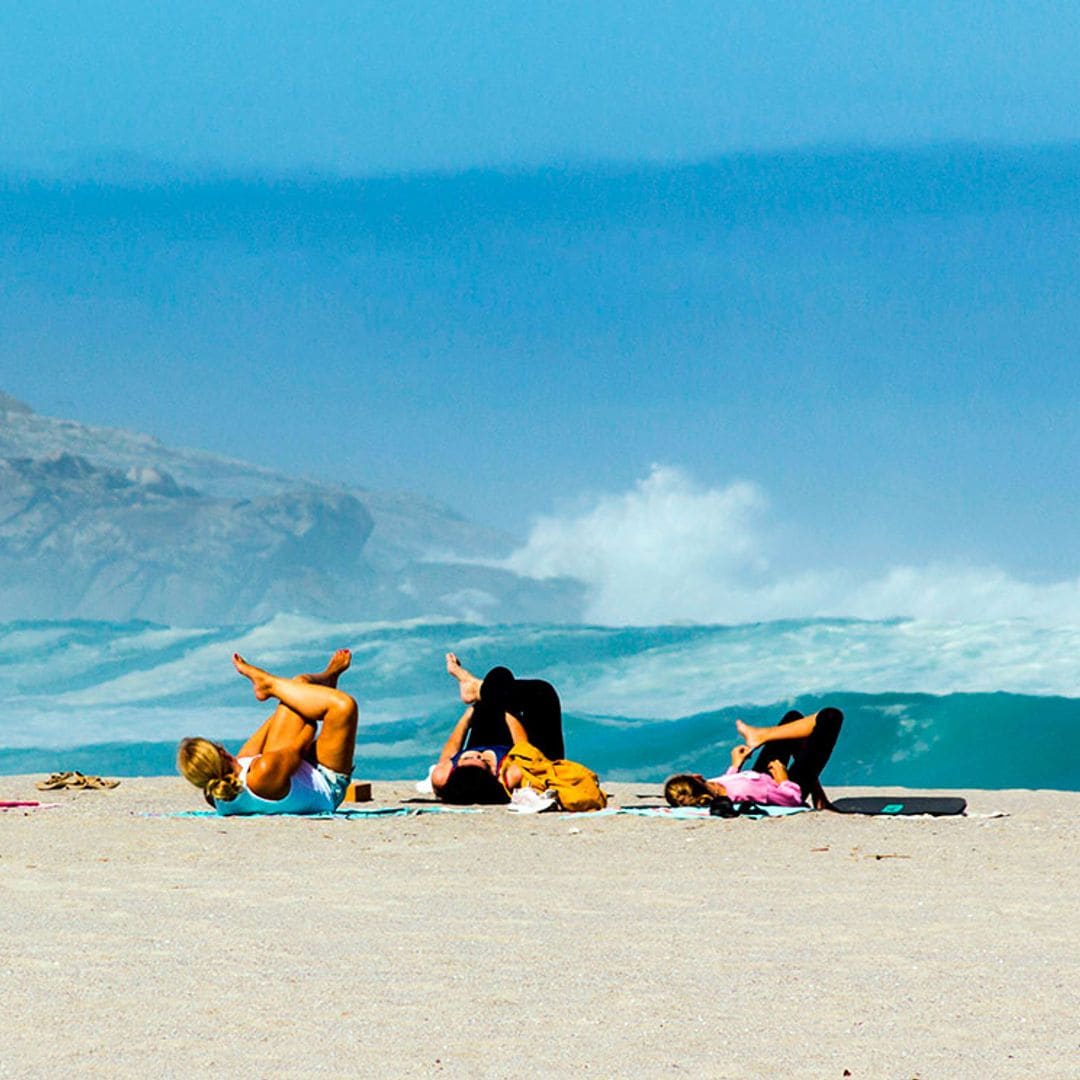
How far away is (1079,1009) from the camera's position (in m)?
6.38

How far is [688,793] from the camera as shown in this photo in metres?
14.0

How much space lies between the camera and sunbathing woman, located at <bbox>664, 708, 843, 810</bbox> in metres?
13.5

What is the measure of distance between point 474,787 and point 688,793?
1.66 meters

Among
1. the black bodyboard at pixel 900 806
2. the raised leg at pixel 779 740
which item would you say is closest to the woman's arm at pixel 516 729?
the raised leg at pixel 779 740

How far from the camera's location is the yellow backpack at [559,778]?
1380cm

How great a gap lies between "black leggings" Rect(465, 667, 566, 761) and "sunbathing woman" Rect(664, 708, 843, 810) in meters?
0.99

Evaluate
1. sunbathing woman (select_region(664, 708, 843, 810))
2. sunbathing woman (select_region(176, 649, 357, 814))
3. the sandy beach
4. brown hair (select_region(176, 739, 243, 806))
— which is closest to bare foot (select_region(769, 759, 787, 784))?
sunbathing woman (select_region(664, 708, 843, 810))

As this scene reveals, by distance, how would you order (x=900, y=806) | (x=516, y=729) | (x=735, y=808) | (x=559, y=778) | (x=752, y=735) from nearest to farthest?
1. (x=735, y=808)
2. (x=752, y=735)
3. (x=559, y=778)
4. (x=516, y=729)
5. (x=900, y=806)

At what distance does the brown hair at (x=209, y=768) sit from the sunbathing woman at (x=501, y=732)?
1.90m

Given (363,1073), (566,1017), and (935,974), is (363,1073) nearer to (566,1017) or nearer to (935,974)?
(566,1017)

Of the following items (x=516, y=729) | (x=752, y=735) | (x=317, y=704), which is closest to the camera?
(x=317, y=704)

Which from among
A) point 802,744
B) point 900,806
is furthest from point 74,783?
point 900,806

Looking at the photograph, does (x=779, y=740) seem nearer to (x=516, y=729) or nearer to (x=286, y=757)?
(x=516, y=729)

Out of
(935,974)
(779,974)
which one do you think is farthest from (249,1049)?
(935,974)
